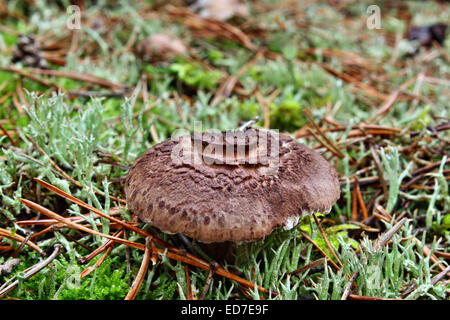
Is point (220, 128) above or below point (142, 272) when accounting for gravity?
above

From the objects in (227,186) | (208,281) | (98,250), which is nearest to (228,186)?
(227,186)

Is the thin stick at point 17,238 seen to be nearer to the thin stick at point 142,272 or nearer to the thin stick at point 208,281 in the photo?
the thin stick at point 142,272

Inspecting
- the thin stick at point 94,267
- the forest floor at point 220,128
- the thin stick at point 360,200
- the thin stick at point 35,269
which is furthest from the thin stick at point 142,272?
the thin stick at point 360,200

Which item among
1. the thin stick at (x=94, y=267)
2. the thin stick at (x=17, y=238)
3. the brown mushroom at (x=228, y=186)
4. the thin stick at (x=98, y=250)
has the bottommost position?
the thin stick at (x=94, y=267)

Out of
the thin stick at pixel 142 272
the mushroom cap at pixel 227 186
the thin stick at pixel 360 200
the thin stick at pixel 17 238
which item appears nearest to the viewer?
the mushroom cap at pixel 227 186

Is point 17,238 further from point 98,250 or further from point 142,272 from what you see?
point 142,272

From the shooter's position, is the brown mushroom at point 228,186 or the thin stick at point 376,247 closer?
the brown mushroom at point 228,186

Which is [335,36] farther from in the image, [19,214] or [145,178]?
Result: [19,214]

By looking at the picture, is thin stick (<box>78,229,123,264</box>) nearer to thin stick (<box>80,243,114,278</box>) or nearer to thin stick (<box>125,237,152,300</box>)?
thin stick (<box>80,243,114,278</box>)
